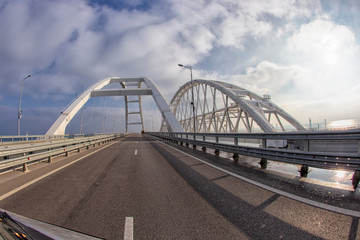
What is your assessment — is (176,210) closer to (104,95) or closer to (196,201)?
(196,201)

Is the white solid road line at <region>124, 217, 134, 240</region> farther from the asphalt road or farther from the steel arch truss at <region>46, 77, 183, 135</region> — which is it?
the steel arch truss at <region>46, 77, 183, 135</region>

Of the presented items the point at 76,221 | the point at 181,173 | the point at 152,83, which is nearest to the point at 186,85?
the point at 152,83

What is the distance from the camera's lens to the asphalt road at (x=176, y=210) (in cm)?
237

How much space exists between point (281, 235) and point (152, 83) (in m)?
40.7

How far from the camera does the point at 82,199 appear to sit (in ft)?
11.7

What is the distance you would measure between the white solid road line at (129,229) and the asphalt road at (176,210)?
0.05 metres

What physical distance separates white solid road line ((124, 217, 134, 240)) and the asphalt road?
47 millimetres

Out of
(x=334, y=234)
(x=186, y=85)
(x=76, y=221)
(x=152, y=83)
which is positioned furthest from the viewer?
(x=186, y=85)

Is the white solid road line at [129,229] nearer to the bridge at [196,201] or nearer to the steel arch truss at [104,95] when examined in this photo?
the bridge at [196,201]

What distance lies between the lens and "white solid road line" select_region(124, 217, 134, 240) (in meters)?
2.25

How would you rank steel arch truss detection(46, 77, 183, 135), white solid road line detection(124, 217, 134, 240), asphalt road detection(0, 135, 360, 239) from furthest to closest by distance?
1. steel arch truss detection(46, 77, 183, 135)
2. asphalt road detection(0, 135, 360, 239)
3. white solid road line detection(124, 217, 134, 240)

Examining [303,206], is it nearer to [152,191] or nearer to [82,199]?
[152,191]

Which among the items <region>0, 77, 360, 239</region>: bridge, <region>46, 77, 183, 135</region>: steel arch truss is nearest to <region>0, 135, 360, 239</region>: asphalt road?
<region>0, 77, 360, 239</region>: bridge

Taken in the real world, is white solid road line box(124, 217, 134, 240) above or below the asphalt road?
above
